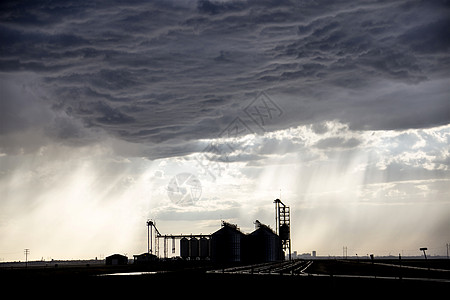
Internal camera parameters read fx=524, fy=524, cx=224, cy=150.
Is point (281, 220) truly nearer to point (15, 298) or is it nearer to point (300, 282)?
point (300, 282)

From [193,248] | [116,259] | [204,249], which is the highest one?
[193,248]

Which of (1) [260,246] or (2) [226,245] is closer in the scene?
(2) [226,245]

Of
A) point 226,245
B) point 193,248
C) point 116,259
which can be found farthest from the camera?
point 116,259

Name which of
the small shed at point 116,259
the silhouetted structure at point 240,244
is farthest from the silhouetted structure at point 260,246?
the small shed at point 116,259

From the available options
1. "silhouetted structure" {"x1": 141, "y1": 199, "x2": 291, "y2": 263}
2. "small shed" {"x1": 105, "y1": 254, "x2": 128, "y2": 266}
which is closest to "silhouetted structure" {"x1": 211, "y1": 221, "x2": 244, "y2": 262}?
"silhouetted structure" {"x1": 141, "y1": 199, "x2": 291, "y2": 263}

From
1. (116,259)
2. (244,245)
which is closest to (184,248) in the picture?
(116,259)

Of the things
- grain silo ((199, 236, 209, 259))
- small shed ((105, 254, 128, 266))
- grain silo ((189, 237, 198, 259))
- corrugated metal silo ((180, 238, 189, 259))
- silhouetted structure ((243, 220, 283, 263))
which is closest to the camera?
silhouetted structure ((243, 220, 283, 263))

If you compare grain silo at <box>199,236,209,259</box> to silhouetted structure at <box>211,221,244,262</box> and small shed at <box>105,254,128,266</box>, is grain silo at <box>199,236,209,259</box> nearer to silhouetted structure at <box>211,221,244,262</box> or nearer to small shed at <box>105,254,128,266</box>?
silhouetted structure at <box>211,221,244,262</box>

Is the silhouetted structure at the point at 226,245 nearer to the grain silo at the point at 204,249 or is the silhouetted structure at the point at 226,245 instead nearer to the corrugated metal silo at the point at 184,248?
the grain silo at the point at 204,249

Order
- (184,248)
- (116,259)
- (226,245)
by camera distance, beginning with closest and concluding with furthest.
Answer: (226,245) → (184,248) → (116,259)

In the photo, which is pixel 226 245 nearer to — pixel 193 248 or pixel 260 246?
pixel 260 246

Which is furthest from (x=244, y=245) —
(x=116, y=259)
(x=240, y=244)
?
(x=116, y=259)

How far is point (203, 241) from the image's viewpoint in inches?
7254

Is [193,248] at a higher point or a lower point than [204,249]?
higher
